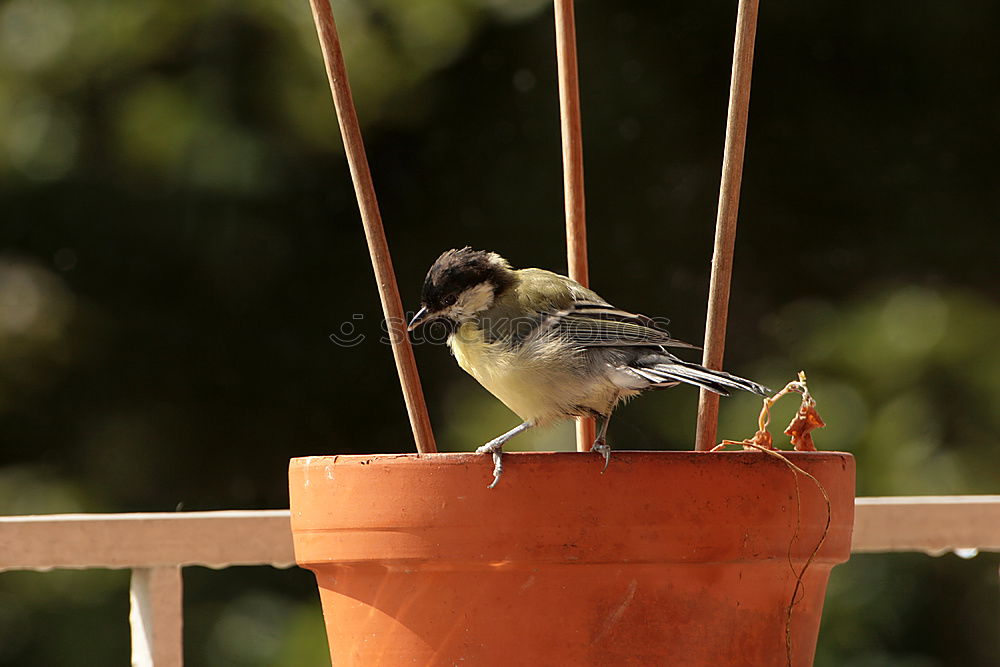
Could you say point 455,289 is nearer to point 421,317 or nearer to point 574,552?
point 421,317

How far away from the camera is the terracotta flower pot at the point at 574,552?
50.9 inches

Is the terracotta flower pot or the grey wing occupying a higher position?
the grey wing

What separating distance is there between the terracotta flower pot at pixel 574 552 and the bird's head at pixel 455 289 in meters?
0.60

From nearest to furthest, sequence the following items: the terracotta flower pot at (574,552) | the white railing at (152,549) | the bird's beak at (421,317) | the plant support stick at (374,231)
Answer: the terracotta flower pot at (574,552) → the plant support stick at (374,231) → the white railing at (152,549) → the bird's beak at (421,317)

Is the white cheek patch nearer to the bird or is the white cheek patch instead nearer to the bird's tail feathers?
the bird

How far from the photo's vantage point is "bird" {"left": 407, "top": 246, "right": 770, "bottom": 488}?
→ 1.69 metres

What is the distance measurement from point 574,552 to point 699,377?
Result: 29 centimetres

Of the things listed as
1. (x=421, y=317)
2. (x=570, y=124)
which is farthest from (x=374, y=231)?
(x=421, y=317)

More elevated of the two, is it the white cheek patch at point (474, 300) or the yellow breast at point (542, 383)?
the white cheek patch at point (474, 300)

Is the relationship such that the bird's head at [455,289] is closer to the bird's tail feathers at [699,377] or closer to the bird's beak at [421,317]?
the bird's beak at [421,317]

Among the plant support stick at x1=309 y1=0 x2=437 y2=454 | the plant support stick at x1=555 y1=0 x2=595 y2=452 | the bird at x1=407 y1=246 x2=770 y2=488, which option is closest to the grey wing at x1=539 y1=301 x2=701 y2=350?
the bird at x1=407 y1=246 x2=770 y2=488

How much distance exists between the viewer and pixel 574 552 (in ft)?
4.22

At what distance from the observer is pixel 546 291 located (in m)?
1.96

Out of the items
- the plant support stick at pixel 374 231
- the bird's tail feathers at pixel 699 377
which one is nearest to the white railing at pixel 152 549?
the plant support stick at pixel 374 231
